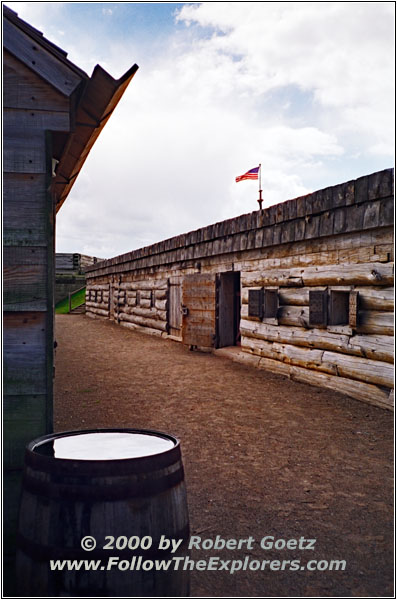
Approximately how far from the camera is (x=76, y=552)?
182 cm

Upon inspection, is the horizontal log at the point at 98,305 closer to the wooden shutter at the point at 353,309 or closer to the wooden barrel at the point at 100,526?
the wooden shutter at the point at 353,309

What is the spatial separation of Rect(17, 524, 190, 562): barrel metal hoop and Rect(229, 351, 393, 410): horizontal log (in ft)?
16.7

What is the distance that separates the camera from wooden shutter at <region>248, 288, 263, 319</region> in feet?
30.8

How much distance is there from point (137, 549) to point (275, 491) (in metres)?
2.30

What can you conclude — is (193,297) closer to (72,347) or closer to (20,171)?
(72,347)

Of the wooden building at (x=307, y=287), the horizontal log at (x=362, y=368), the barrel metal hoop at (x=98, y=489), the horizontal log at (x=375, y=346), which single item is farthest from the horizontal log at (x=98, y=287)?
the barrel metal hoop at (x=98, y=489)

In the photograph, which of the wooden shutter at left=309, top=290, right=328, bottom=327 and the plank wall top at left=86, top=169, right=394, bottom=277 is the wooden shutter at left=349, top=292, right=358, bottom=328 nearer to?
the wooden shutter at left=309, top=290, right=328, bottom=327

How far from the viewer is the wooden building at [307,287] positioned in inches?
251

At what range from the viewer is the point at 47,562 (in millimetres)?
1850

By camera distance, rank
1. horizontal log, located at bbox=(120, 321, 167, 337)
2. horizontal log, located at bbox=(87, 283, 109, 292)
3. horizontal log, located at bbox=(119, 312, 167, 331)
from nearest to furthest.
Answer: horizontal log, located at bbox=(119, 312, 167, 331) < horizontal log, located at bbox=(120, 321, 167, 337) < horizontal log, located at bbox=(87, 283, 109, 292)

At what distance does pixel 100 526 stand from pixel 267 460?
303 cm

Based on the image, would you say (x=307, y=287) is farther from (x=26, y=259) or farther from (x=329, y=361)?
(x=26, y=259)

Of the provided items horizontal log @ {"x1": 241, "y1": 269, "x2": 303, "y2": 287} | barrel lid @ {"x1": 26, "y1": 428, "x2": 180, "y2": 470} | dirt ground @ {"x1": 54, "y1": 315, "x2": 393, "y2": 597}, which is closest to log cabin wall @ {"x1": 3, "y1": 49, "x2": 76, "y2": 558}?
barrel lid @ {"x1": 26, "y1": 428, "x2": 180, "y2": 470}

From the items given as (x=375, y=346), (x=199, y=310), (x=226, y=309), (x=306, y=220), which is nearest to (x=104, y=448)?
(x=375, y=346)
